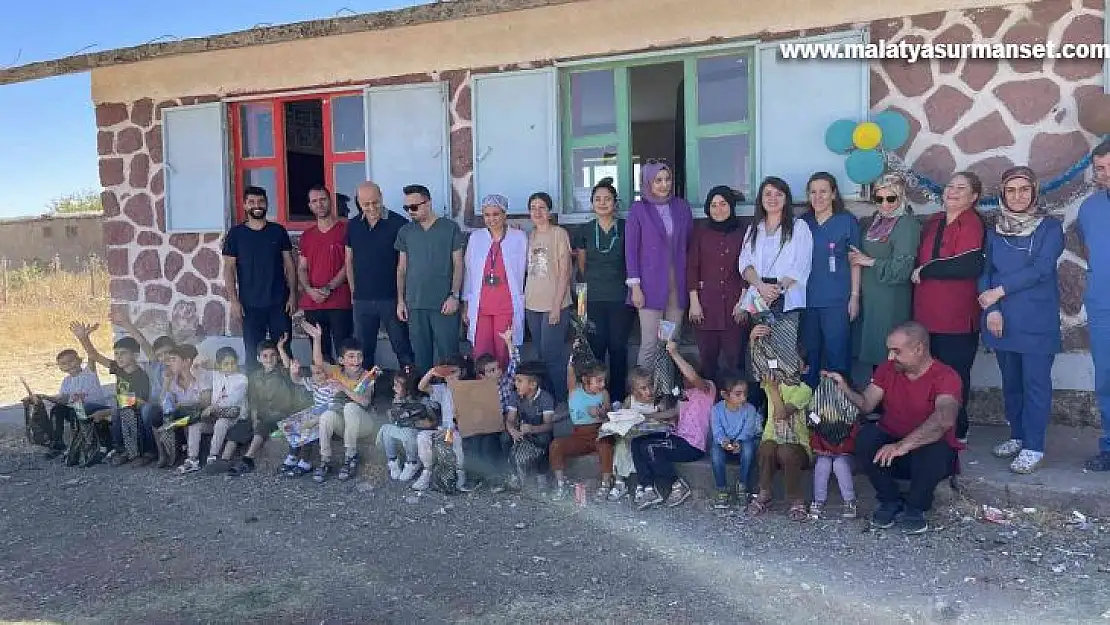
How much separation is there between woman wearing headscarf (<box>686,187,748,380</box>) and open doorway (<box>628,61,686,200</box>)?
2310 millimetres

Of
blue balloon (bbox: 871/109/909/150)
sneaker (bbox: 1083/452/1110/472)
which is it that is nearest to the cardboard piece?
blue balloon (bbox: 871/109/909/150)

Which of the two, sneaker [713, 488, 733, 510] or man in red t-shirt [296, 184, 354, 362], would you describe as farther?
man in red t-shirt [296, 184, 354, 362]

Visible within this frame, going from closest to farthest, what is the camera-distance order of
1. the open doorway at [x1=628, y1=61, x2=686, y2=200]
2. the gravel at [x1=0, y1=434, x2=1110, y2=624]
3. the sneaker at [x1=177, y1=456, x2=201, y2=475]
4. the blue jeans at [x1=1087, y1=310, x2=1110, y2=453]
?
the gravel at [x1=0, y1=434, x2=1110, y2=624] < the blue jeans at [x1=1087, y1=310, x2=1110, y2=453] < the sneaker at [x1=177, y1=456, x2=201, y2=475] < the open doorway at [x1=628, y1=61, x2=686, y2=200]

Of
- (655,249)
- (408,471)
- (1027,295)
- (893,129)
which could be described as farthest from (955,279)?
(408,471)

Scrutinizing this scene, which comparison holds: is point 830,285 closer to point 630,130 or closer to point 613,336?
point 613,336

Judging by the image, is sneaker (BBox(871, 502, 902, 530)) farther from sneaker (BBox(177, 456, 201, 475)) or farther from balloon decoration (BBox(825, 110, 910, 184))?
sneaker (BBox(177, 456, 201, 475))

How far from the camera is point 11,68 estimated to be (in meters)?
7.55

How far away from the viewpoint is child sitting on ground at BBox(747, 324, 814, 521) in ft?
14.7

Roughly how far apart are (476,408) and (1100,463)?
3.39 meters

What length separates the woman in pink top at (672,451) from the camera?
15.6 feet

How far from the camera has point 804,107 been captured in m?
5.71

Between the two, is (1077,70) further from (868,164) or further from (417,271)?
(417,271)

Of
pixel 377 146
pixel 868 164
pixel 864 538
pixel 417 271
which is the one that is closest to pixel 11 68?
pixel 377 146

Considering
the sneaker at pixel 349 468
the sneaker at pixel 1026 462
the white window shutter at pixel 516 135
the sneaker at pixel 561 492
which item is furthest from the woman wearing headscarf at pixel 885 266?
the sneaker at pixel 349 468
